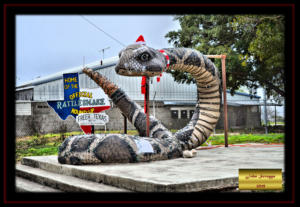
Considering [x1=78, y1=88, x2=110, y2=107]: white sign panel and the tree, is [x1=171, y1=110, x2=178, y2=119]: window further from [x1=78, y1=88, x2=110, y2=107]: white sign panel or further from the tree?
[x1=78, y1=88, x2=110, y2=107]: white sign panel

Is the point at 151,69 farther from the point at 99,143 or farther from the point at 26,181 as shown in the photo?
the point at 26,181

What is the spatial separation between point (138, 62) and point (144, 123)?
1503 millimetres

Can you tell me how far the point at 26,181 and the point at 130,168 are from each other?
5.02ft

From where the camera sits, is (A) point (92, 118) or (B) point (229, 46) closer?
(A) point (92, 118)

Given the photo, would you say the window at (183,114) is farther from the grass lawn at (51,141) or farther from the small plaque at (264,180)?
the small plaque at (264,180)

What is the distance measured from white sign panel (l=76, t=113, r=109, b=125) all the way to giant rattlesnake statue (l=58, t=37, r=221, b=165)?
1.29m

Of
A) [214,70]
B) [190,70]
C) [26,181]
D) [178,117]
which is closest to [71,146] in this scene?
[26,181]

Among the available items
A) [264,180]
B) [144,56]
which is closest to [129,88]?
[144,56]

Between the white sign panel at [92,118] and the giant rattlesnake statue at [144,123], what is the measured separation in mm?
1291

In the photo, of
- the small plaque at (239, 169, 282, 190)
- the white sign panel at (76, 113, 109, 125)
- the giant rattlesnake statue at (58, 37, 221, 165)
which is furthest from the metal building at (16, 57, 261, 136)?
the small plaque at (239, 169, 282, 190)

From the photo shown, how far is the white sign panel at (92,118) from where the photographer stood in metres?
7.96

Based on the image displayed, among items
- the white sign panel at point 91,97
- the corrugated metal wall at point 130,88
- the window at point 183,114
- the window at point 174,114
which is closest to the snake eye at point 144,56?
the white sign panel at point 91,97

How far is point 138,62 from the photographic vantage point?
5.36 meters

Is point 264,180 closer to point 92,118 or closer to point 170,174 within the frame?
point 170,174
